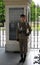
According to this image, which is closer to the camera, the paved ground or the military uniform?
the military uniform

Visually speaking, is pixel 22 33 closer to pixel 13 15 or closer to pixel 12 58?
pixel 12 58

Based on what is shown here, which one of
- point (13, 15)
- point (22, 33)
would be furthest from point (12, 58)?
Result: point (13, 15)

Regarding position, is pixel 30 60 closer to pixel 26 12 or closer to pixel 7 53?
pixel 7 53

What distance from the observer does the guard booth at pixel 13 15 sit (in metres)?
11.5

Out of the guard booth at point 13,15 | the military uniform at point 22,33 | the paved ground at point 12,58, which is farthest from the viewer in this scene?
the guard booth at point 13,15

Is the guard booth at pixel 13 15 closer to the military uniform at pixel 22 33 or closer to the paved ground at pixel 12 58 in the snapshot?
the paved ground at pixel 12 58

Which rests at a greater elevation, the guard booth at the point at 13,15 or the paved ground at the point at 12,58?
the guard booth at the point at 13,15

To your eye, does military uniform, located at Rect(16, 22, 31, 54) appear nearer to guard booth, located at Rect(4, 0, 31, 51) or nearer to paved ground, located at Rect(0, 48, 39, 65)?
paved ground, located at Rect(0, 48, 39, 65)

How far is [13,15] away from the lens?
11.7 m

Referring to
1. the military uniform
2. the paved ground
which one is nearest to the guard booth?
the paved ground

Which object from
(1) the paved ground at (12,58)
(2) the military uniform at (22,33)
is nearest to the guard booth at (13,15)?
(1) the paved ground at (12,58)

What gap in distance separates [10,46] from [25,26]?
111 inches

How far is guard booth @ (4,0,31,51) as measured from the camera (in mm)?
11453

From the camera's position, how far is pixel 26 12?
1141cm
